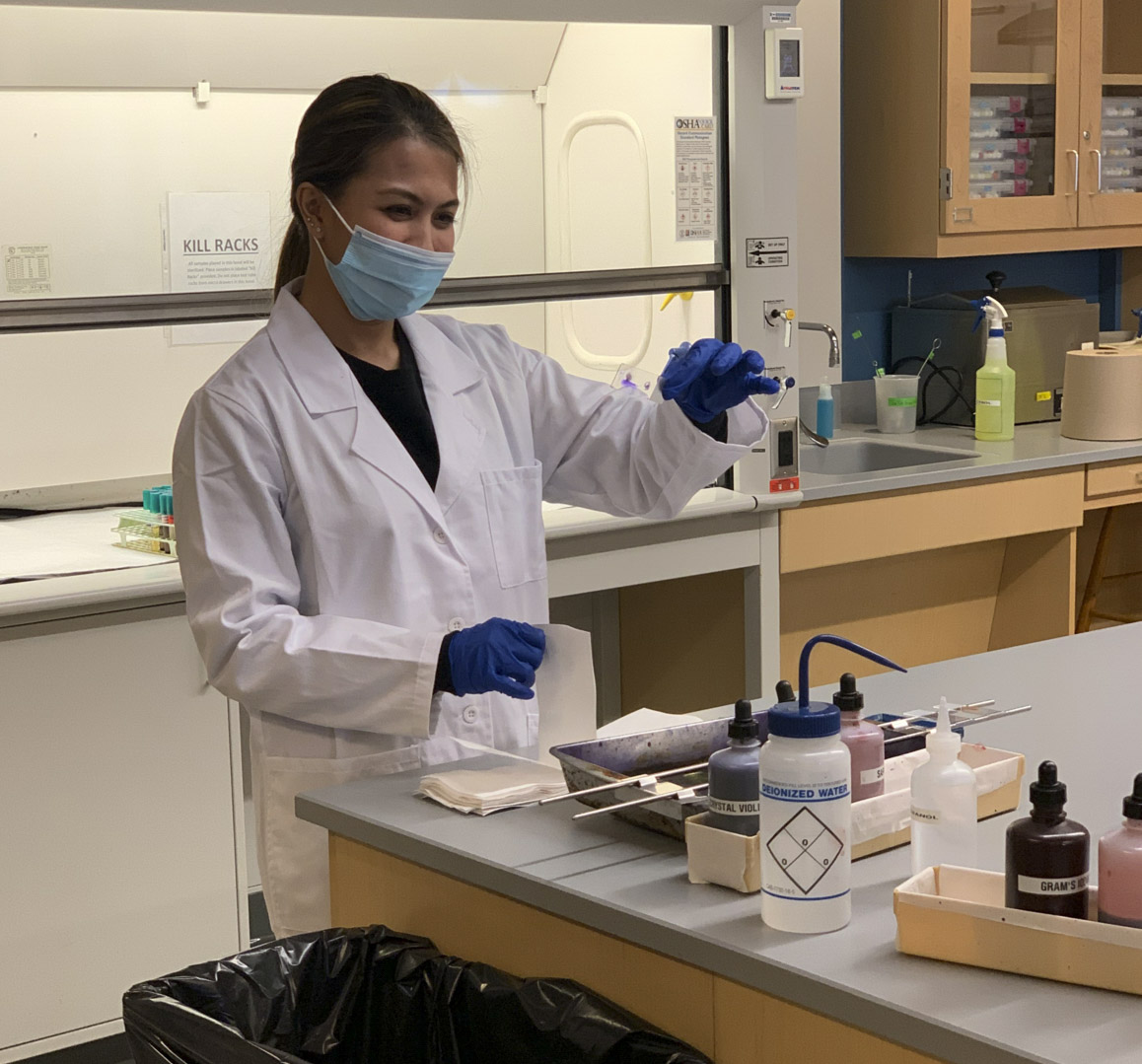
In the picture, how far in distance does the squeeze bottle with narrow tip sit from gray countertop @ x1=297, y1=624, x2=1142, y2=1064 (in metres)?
0.05

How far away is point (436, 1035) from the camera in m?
1.33

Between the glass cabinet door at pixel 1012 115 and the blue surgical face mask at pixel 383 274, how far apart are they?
2.40m

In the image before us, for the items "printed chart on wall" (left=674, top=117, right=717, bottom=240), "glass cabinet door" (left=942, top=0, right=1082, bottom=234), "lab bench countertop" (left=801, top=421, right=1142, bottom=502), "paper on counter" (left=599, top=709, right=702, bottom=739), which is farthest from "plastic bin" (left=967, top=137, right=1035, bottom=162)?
"paper on counter" (left=599, top=709, right=702, bottom=739)

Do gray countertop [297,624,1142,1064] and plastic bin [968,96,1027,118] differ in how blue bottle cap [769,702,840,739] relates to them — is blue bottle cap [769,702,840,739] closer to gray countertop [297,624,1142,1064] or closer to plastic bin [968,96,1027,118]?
gray countertop [297,624,1142,1064]

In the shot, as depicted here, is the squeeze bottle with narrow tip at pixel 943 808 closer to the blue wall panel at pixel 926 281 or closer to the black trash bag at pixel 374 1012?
the black trash bag at pixel 374 1012

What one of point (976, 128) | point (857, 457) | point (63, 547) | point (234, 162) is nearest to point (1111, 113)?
point (976, 128)

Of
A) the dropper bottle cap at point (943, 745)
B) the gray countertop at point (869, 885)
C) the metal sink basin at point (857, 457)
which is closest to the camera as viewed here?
the gray countertop at point (869, 885)

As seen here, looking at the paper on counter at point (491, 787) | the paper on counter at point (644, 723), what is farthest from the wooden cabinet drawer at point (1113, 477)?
the paper on counter at point (491, 787)

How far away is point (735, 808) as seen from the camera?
4.17 ft

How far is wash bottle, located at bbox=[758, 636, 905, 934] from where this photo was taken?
115 cm

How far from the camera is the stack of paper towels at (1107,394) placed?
12.6 feet

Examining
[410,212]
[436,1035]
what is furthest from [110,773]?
[436,1035]

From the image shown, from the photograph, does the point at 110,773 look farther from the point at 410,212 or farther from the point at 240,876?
the point at 410,212

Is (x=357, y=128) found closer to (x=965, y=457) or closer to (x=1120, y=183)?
(x=965, y=457)
